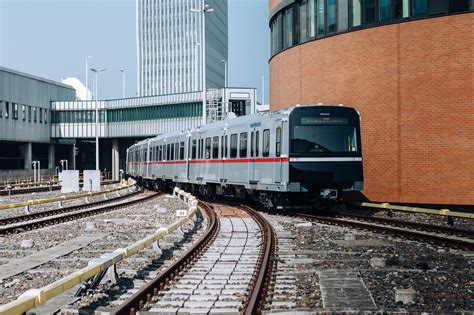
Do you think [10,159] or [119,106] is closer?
[10,159]

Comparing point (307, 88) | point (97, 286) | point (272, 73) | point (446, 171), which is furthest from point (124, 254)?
point (272, 73)

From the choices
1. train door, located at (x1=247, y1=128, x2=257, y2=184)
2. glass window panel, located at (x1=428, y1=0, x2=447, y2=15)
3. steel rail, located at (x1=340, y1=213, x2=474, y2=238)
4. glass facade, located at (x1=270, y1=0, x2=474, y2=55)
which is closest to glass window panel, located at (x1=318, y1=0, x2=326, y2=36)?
glass facade, located at (x1=270, y1=0, x2=474, y2=55)

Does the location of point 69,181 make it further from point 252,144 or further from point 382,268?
point 382,268

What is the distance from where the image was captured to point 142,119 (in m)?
77.2

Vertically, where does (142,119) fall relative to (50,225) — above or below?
above

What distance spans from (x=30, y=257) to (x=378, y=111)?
14504 millimetres

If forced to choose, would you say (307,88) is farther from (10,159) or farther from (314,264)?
(10,159)

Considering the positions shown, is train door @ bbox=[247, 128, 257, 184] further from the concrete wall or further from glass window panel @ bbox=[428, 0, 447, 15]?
the concrete wall

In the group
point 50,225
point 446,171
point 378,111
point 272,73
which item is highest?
point 272,73

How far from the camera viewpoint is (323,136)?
19.3 metres

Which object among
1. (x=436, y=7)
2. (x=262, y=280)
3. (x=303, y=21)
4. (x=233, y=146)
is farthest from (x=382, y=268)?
(x=303, y=21)

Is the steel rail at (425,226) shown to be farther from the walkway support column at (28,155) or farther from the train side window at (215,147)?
the walkway support column at (28,155)

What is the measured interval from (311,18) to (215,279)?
1910 cm

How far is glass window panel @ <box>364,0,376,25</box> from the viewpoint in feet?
76.5
